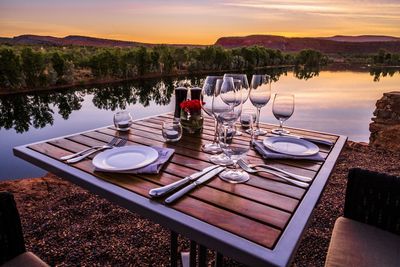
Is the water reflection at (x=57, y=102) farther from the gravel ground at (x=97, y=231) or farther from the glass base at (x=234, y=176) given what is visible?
the glass base at (x=234, y=176)

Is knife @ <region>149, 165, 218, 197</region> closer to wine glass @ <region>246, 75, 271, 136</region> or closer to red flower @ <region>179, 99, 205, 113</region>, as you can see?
red flower @ <region>179, 99, 205, 113</region>

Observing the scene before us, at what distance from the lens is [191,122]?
1.71 m

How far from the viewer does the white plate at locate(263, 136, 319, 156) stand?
134 centimetres

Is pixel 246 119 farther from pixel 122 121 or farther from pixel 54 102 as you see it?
pixel 54 102

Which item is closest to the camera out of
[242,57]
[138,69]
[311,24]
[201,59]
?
[311,24]

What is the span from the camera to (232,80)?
4.51 ft

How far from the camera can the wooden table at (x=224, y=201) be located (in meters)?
0.72

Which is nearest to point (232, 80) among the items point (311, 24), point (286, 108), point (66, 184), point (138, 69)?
point (286, 108)

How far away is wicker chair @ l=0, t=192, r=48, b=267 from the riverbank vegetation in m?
14.0

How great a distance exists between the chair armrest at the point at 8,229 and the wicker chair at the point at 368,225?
1.34 metres

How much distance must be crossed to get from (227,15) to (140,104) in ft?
17.6

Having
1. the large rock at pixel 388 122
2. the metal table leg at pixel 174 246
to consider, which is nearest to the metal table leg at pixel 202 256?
the metal table leg at pixel 174 246

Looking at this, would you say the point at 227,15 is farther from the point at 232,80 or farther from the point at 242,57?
the point at 242,57

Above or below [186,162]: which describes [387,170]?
below
